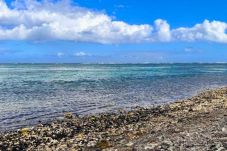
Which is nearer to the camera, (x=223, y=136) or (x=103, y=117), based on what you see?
(x=223, y=136)

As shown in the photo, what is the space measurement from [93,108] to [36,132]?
15.1 m

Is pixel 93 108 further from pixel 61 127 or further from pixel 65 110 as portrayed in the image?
pixel 61 127

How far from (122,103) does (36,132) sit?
19998 millimetres

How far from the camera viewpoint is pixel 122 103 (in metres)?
43.7

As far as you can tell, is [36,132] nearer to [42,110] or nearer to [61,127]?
[61,127]

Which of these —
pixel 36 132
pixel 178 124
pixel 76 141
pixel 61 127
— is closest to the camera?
pixel 76 141

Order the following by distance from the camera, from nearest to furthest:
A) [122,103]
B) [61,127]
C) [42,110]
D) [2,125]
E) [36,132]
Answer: [36,132]
[61,127]
[2,125]
[42,110]
[122,103]

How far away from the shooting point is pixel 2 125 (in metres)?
29.2

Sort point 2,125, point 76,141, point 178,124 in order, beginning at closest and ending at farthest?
point 76,141, point 178,124, point 2,125

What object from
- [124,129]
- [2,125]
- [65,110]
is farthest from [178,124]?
[65,110]

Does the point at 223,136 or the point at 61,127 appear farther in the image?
the point at 61,127

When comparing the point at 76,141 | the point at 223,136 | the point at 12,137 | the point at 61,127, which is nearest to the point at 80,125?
the point at 61,127

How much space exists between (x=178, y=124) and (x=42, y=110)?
17626 mm

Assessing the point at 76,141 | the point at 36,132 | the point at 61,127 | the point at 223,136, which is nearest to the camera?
the point at 223,136
